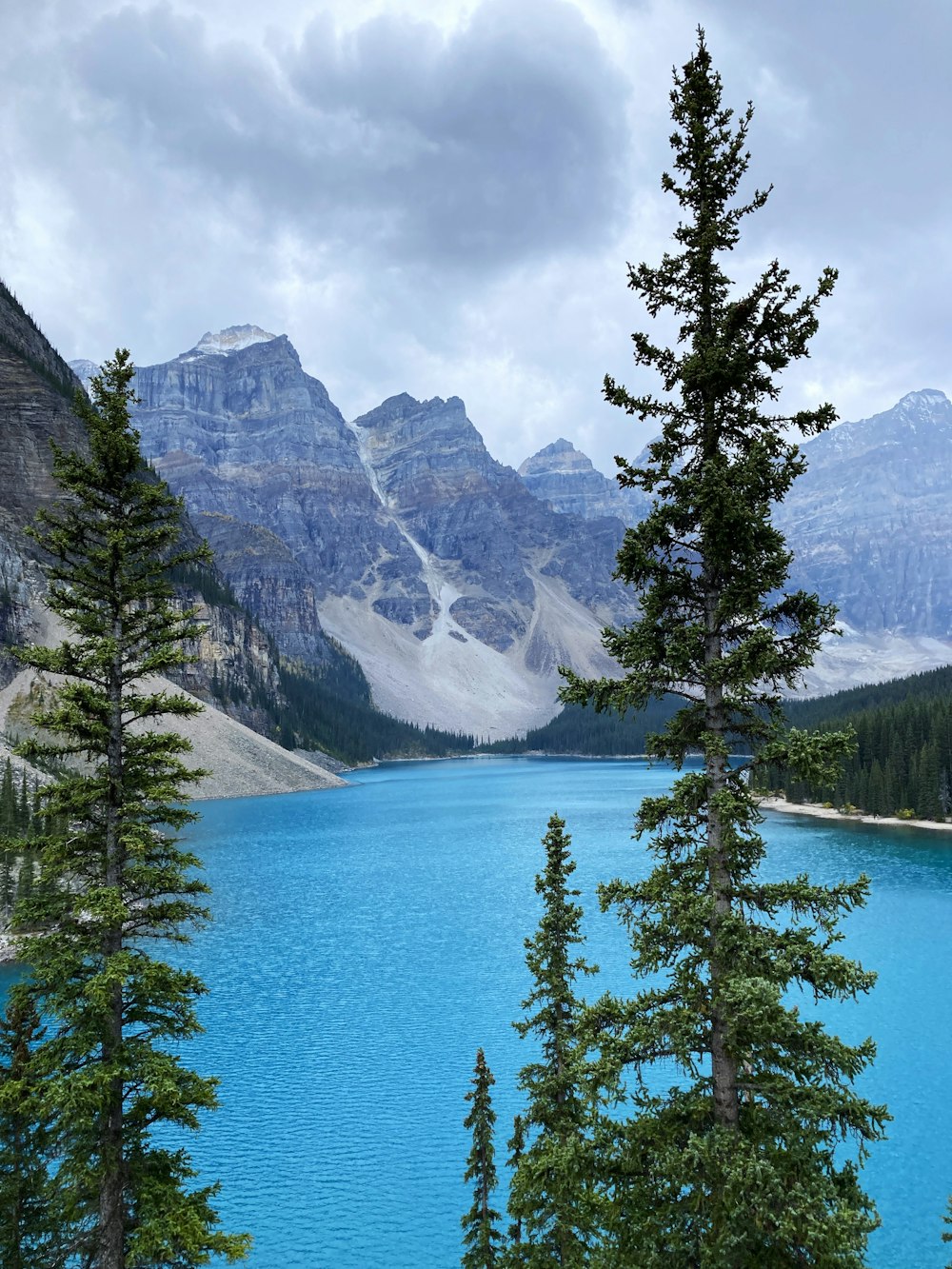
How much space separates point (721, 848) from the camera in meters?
10.3

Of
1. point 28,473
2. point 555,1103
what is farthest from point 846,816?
point 28,473

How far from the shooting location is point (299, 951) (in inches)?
1945

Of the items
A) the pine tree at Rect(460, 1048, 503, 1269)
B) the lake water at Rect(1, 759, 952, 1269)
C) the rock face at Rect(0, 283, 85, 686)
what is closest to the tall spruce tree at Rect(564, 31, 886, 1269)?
the pine tree at Rect(460, 1048, 503, 1269)

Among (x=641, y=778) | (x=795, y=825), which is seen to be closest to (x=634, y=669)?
(x=795, y=825)

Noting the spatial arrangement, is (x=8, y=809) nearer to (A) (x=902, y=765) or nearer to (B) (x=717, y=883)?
(B) (x=717, y=883)

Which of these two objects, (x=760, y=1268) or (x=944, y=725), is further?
(x=944, y=725)

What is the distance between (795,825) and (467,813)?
47699mm

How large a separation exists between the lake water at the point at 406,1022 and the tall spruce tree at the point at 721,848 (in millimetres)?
15817

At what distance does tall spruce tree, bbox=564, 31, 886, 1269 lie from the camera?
29.4 feet

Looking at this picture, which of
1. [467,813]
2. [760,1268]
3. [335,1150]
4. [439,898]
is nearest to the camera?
[760,1268]

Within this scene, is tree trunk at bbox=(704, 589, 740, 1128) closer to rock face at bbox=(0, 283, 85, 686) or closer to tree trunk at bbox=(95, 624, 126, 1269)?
tree trunk at bbox=(95, 624, 126, 1269)

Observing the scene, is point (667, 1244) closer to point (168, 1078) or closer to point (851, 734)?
point (851, 734)

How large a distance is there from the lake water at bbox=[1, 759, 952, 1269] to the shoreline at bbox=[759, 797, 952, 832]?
11.2m

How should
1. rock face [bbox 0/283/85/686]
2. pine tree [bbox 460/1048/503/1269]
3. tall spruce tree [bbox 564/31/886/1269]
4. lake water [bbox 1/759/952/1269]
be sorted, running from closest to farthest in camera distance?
1. tall spruce tree [bbox 564/31/886/1269]
2. pine tree [bbox 460/1048/503/1269]
3. lake water [bbox 1/759/952/1269]
4. rock face [bbox 0/283/85/686]
